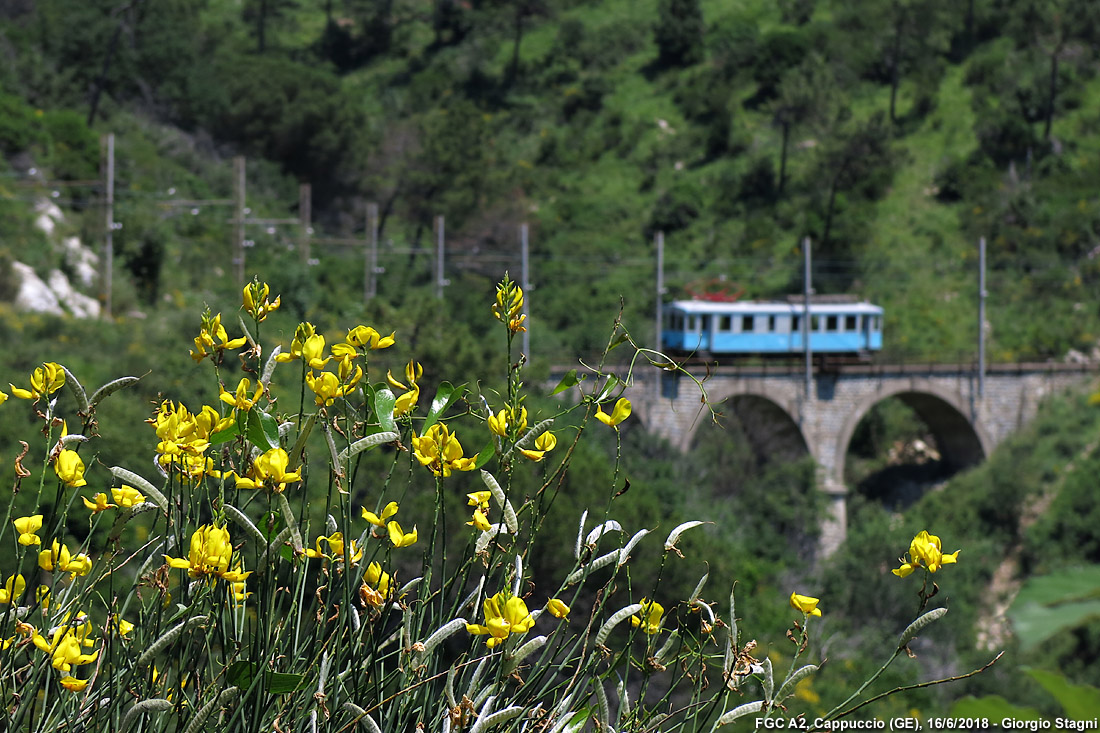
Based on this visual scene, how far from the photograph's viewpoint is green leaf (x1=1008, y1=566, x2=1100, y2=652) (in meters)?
0.69

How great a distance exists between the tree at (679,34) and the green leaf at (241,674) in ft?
122

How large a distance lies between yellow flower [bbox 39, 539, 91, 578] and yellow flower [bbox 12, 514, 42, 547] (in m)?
0.02

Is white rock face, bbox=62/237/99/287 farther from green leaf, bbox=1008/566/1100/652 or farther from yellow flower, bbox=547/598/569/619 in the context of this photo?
green leaf, bbox=1008/566/1100/652

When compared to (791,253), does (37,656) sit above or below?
below

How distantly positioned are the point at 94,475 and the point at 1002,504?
1711 centimetres

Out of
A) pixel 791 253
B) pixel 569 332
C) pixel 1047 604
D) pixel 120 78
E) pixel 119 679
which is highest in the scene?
pixel 120 78

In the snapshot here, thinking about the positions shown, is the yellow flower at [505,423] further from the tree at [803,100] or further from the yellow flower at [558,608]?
the tree at [803,100]

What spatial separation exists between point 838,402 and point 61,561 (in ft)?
69.5

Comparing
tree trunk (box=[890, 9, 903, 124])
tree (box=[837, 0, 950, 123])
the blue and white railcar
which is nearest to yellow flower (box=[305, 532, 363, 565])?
the blue and white railcar

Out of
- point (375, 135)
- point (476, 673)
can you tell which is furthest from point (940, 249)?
point (476, 673)

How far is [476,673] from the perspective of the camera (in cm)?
114

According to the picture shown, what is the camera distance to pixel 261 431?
1.05 metres

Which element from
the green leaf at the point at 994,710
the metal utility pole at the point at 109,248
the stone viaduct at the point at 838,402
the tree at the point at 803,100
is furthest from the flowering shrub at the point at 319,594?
the tree at the point at 803,100

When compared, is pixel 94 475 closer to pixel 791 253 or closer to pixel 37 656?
pixel 37 656
